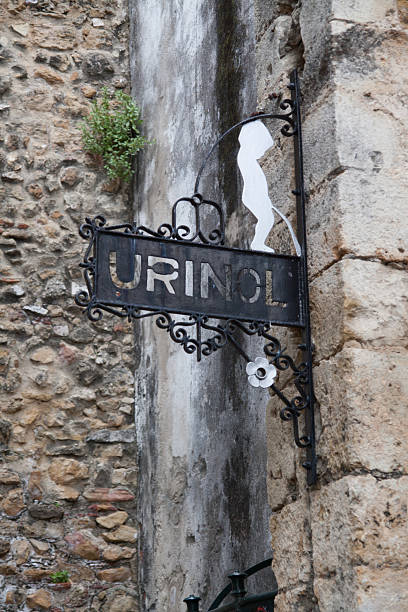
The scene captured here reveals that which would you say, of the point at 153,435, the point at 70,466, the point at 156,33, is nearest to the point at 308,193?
the point at 153,435

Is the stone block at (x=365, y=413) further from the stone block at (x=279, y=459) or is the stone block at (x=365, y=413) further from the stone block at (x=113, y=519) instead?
the stone block at (x=113, y=519)

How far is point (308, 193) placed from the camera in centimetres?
288

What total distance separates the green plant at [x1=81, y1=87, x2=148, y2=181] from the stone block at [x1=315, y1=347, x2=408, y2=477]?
343 cm

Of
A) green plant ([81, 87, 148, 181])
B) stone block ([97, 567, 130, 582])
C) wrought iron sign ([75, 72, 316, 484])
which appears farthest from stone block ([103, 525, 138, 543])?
wrought iron sign ([75, 72, 316, 484])

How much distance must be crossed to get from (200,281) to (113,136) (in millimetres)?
3360

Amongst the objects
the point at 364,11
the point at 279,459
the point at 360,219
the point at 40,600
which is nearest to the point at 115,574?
the point at 40,600

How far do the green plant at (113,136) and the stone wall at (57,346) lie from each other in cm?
10

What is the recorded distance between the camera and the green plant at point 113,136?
18.9 ft

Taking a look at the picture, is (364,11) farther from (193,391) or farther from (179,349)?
(179,349)

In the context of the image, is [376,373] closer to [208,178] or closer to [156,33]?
[208,178]

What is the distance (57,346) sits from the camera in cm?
536

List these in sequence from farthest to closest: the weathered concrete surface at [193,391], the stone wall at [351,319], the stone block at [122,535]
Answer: the stone block at [122,535], the weathered concrete surface at [193,391], the stone wall at [351,319]

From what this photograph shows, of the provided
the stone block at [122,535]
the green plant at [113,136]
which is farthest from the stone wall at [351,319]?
the green plant at [113,136]

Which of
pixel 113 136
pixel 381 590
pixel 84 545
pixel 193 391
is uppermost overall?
pixel 113 136
